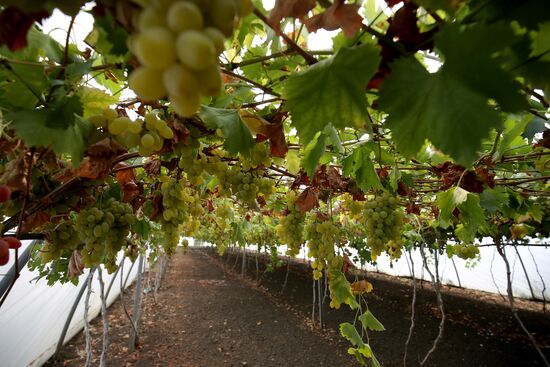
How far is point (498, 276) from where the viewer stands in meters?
14.1

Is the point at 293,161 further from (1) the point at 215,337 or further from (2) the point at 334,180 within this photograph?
(1) the point at 215,337

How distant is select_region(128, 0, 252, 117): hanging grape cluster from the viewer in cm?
32

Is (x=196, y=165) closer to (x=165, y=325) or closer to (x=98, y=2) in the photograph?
(x=98, y=2)

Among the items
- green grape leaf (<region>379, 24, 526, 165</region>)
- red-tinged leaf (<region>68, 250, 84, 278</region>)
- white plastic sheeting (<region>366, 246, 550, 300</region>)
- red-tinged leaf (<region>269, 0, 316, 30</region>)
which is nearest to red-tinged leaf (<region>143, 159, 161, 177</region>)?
red-tinged leaf (<region>68, 250, 84, 278</region>)

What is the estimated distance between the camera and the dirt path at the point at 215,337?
589 centimetres

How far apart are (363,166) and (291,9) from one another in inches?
52.4

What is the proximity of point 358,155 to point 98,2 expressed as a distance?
1.54 m

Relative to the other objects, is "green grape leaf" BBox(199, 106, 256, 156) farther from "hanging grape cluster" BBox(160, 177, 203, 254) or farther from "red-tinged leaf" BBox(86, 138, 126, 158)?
"hanging grape cluster" BBox(160, 177, 203, 254)

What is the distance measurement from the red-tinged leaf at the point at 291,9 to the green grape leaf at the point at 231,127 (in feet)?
1.61

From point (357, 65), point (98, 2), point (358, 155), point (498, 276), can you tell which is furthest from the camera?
point (498, 276)

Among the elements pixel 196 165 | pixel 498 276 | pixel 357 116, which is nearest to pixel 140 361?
pixel 196 165

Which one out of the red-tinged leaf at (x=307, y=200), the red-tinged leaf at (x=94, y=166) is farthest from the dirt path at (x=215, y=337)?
the red-tinged leaf at (x=94, y=166)

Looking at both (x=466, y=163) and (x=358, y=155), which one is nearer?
(x=466, y=163)

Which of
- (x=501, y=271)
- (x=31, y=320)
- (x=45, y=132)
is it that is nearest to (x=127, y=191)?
(x=45, y=132)
